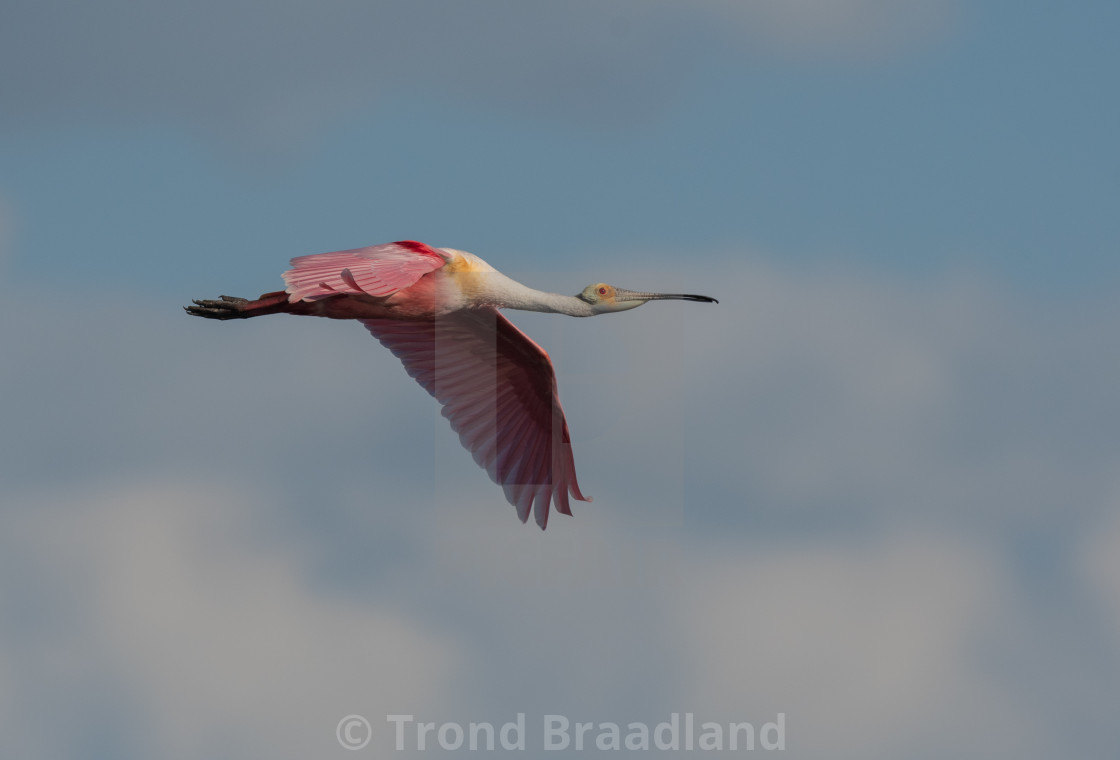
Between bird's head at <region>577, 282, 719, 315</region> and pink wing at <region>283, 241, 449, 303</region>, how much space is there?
1984 mm

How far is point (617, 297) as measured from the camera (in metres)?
22.1

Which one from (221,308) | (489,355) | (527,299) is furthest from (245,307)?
(489,355)

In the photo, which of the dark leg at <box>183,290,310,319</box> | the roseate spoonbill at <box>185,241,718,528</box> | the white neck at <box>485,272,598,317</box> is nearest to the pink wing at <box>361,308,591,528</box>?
the roseate spoonbill at <box>185,241,718,528</box>

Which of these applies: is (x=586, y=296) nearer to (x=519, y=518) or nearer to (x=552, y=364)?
(x=552, y=364)

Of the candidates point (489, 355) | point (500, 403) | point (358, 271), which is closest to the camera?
point (358, 271)

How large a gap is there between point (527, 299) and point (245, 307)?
3254mm

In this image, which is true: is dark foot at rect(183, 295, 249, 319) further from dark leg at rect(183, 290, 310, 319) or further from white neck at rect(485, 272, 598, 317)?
white neck at rect(485, 272, 598, 317)

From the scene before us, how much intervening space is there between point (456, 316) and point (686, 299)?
322cm

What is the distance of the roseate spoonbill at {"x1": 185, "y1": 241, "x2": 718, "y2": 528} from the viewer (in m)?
21.6

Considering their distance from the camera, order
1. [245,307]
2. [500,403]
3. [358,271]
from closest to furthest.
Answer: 1. [358,271]
2. [245,307]
3. [500,403]

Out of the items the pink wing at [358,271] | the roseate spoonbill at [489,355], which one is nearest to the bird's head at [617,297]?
the roseate spoonbill at [489,355]

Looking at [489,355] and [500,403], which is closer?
[489,355]

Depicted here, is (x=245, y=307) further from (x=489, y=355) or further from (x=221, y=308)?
(x=489, y=355)

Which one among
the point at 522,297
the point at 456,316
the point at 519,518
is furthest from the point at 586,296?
the point at 519,518
